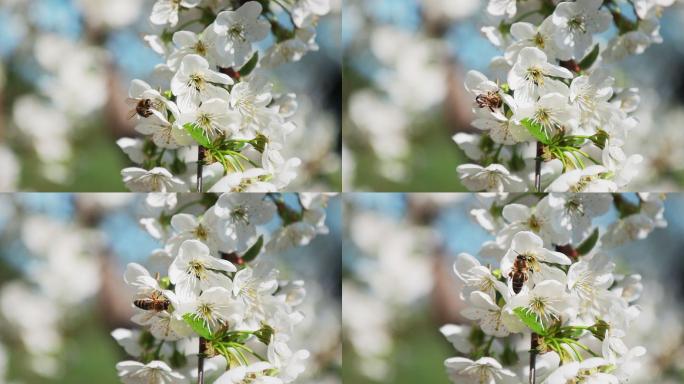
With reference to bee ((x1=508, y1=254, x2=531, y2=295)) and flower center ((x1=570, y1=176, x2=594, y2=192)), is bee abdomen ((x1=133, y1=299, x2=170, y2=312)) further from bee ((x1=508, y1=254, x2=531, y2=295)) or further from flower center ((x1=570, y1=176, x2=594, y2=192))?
flower center ((x1=570, y1=176, x2=594, y2=192))

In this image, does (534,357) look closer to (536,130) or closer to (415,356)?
(415,356)

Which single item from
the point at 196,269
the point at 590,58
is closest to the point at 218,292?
the point at 196,269

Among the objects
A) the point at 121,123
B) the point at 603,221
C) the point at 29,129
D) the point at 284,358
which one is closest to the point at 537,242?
the point at 603,221

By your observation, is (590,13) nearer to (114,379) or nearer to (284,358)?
(284,358)

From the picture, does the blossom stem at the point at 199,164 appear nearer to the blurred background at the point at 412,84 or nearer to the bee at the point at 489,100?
the blurred background at the point at 412,84

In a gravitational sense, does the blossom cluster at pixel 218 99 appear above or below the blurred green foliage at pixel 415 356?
above

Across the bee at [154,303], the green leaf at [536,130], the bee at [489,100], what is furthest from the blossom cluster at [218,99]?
the green leaf at [536,130]
